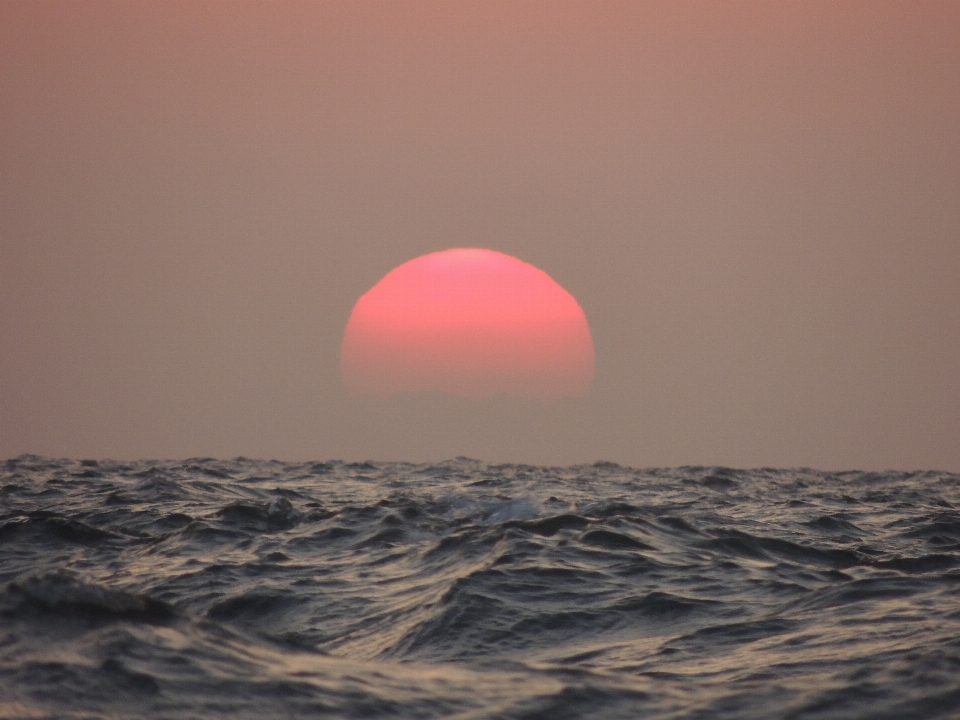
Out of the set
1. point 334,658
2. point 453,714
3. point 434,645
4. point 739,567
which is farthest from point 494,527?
point 453,714

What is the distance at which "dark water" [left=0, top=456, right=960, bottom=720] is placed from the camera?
6758mm

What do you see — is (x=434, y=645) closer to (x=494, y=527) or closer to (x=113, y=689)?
(x=113, y=689)

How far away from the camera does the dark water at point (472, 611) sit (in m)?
6.76

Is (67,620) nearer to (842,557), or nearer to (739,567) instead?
(739,567)

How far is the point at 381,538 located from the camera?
55.8ft

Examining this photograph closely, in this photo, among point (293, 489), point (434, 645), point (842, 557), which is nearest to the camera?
point (434, 645)

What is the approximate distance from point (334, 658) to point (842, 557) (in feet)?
30.2

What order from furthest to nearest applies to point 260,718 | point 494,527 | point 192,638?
1. point 494,527
2. point 192,638
3. point 260,718

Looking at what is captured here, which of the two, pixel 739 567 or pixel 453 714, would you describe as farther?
pixel 739 567

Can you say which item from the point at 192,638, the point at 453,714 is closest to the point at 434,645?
the point at 192,638

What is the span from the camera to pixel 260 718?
6215 millimetres

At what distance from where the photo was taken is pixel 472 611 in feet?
35.7

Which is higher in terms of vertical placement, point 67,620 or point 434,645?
point 67,620

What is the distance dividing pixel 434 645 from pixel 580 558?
4502 mm
